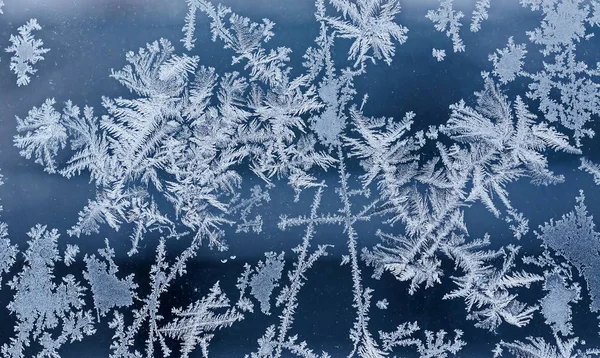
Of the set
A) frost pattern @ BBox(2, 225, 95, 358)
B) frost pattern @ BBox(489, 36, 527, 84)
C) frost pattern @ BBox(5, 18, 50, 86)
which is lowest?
frost pattern @ BBox(2, 225, 95, 358)

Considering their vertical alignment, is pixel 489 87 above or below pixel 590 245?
above

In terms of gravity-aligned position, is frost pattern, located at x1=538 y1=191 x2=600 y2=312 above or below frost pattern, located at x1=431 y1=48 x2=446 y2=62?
below

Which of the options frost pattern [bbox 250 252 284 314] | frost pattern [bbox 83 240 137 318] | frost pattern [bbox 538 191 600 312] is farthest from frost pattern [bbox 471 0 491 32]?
frost pattern [bbox 83 240 137 318]

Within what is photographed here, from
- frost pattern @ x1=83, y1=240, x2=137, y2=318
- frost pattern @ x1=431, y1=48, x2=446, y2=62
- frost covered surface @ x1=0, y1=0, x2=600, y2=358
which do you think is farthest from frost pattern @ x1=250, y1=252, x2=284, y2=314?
frost pattern @ x1=431, y1=48, x2=446, y2=62

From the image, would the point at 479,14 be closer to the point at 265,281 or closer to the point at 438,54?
the point at 438,54

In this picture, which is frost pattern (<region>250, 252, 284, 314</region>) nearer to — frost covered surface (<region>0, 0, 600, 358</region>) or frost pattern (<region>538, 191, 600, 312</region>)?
frost covered surface (<region>0, 0, 600, 358</region>)

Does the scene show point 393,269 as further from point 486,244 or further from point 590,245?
point 590,245

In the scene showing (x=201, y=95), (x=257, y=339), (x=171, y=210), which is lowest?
(x=257, y=339)

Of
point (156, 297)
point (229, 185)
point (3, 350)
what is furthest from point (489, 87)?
point (3, 350)
